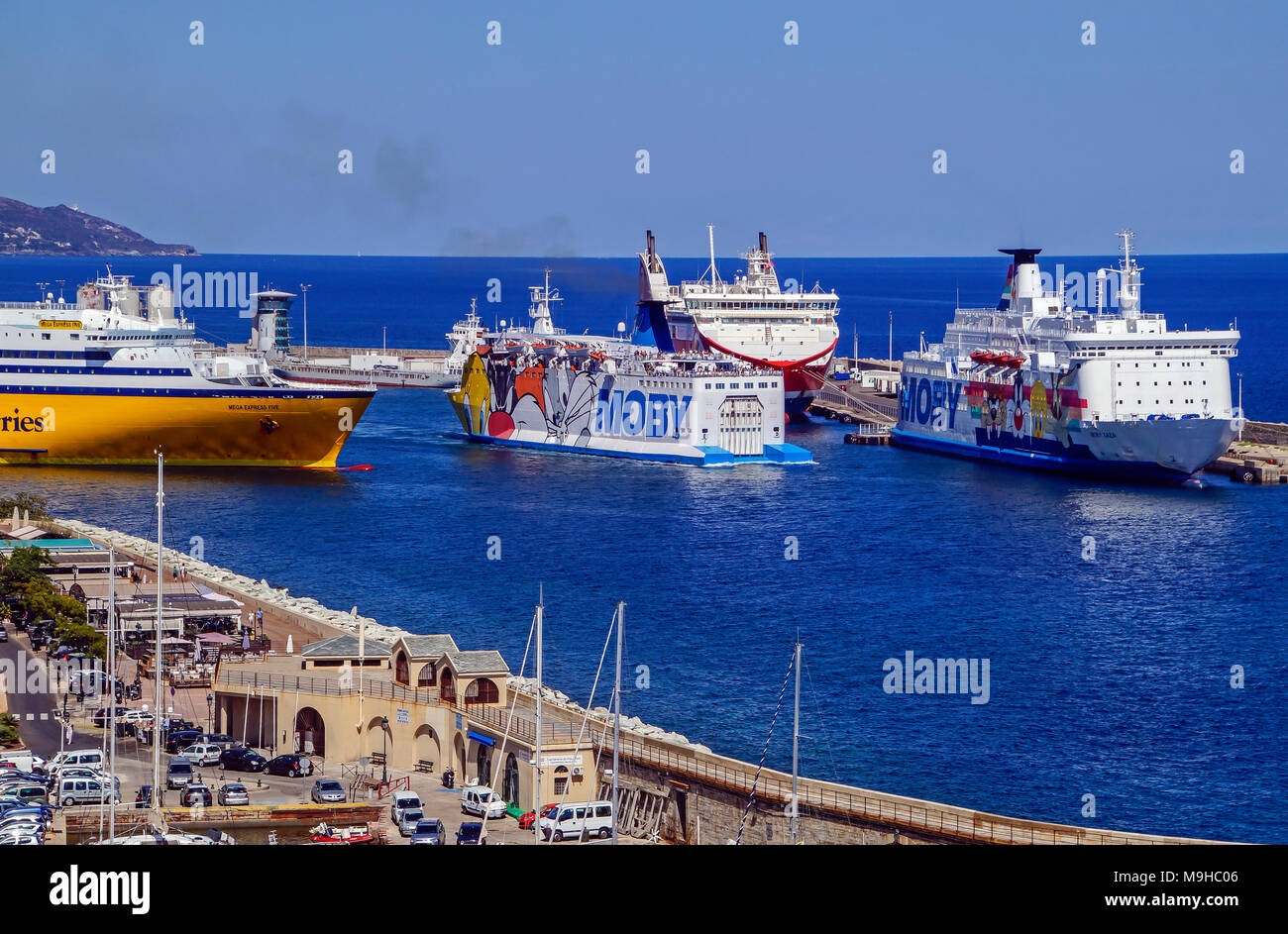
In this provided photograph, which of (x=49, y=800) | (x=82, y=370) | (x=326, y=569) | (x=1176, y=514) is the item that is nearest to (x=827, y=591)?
(x=326, y=569)

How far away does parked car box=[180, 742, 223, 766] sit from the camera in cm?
2175

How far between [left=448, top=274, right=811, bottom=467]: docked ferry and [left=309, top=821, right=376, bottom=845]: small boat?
4138cm

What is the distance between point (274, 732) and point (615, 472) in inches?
1378

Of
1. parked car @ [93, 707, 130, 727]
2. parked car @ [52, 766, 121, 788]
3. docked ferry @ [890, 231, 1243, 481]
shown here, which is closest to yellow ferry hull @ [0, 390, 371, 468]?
docked ferry @ [890, 231, 1243, 481]

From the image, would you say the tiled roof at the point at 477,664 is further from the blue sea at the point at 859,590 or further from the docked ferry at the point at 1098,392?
the docked ferry at the point at 1098,392

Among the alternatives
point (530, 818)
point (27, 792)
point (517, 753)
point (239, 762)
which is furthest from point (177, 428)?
point (530, 818)

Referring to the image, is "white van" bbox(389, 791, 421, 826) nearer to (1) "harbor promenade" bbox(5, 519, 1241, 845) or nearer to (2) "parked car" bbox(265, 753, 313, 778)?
(1) "harbor promenade" bbox(5, 519, 1241, 845)

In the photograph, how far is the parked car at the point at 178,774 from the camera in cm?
2030

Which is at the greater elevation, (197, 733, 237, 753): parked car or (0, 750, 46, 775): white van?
(0, 750, 46, 775): white van

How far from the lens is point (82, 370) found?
5784 cm

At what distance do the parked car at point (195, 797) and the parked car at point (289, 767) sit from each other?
6.88 ft

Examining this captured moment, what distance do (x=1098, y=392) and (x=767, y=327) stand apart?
2131 centimetres

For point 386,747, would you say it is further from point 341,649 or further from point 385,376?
point 385,376
